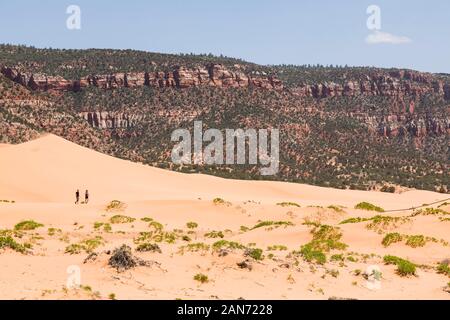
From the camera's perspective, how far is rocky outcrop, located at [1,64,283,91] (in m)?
124

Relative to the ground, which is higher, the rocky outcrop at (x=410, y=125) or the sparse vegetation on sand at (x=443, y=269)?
the rocky outcrop at (x=410, y=125)

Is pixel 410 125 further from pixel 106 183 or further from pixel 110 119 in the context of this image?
pixel 106 183

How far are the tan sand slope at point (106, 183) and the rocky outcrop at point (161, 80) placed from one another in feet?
239

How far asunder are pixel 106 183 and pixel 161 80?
9039 cm

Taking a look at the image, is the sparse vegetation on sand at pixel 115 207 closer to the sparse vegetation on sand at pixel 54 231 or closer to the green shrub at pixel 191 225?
the green shrub at pixel 191 225

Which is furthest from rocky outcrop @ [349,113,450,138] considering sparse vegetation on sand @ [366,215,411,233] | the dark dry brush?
the dark dry brush

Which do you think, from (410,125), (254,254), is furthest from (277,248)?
(410,125)

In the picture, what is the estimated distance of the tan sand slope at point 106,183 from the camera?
139ft

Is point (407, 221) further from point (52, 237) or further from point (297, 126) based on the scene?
point (297, 126)

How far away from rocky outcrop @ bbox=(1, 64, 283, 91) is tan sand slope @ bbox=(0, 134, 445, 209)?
72.8 m

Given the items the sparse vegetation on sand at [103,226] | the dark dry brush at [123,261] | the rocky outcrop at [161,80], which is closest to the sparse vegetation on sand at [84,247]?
the dark dry brush at [123,261]

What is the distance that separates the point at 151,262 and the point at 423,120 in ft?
540

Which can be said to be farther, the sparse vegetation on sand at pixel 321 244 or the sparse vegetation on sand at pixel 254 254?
the sparse vegetation on sand at pixel 321 244

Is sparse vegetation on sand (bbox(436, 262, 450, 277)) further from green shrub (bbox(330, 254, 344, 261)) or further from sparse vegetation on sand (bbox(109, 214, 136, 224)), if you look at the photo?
sparse vegetation on sand (bbox(109, 214, 136, 224))
